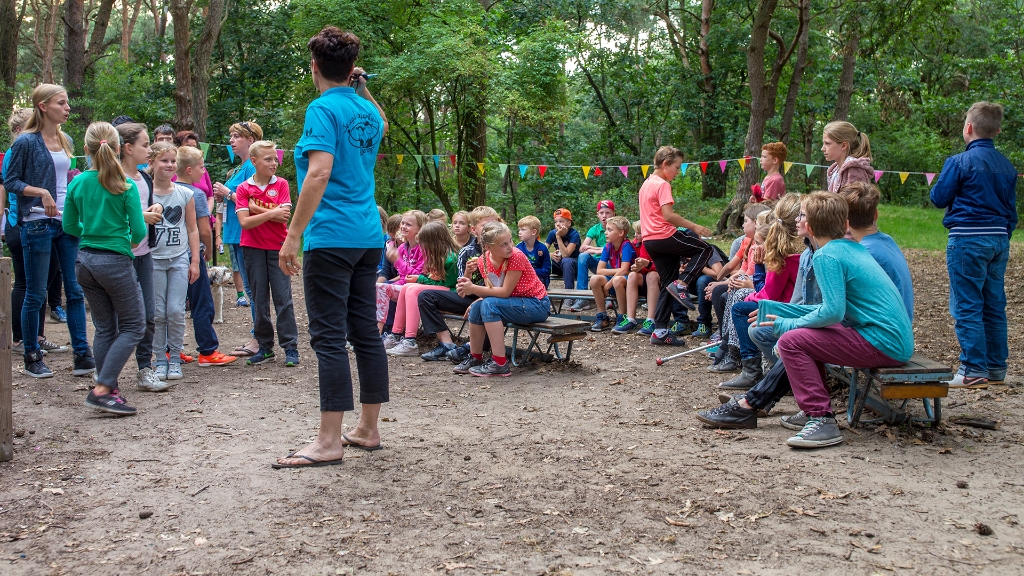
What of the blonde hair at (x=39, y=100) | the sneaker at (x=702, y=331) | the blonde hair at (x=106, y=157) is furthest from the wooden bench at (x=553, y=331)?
the blonde hair at (x=39, y=100)

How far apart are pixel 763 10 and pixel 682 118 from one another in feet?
32.0

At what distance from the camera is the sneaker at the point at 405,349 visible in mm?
7504

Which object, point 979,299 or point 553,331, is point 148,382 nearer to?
point 553,331

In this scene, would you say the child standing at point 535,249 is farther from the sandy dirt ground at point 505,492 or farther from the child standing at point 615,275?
the sandy dirt ground at point 505,492

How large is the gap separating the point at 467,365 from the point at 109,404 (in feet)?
9.09

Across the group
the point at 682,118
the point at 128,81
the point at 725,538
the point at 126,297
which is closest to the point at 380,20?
the point at 128,81

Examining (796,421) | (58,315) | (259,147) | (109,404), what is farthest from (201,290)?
(796,421)

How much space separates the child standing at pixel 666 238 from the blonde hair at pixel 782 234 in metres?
2.11

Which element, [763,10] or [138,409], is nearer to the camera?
[138,409]

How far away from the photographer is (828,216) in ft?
14.4

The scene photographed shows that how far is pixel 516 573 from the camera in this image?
2904mm

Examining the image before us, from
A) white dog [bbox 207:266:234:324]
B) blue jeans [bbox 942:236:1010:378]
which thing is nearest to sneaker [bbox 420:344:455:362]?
white dog [bbox 207:266:234:324]

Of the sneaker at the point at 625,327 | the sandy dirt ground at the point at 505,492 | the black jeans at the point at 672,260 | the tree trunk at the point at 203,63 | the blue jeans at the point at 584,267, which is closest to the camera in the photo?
the sandy dirt ground at the point at 505,492

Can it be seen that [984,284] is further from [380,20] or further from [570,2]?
[570,2]
